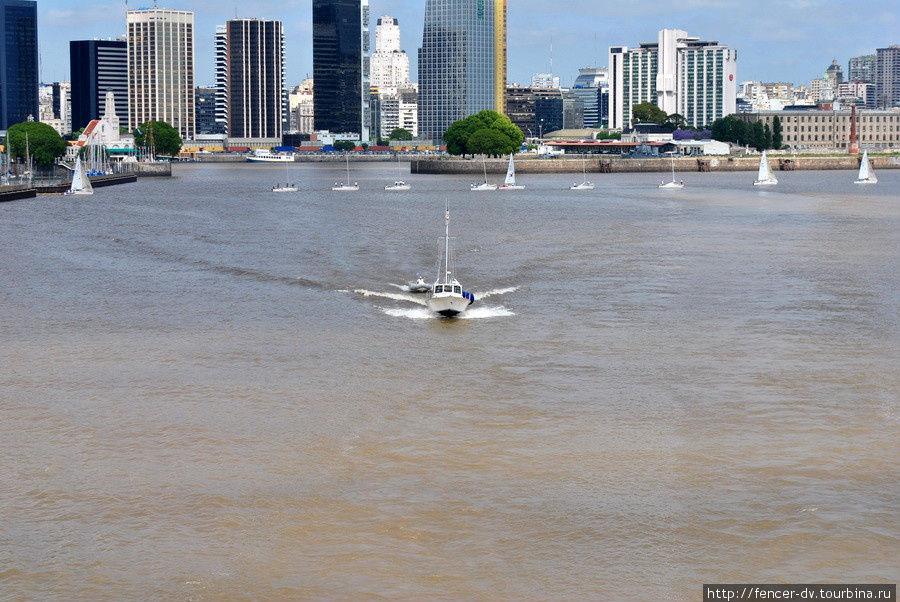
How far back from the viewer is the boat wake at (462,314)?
40.2 m

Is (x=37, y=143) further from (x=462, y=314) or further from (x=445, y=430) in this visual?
(x=445, y=430)

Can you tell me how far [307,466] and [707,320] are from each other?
62.9ft

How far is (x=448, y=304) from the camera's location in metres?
39.9

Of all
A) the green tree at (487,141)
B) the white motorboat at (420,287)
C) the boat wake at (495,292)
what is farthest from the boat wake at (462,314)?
the green tree at (487,141)

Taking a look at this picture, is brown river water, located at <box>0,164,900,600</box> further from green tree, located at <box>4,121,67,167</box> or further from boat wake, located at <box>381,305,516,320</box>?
green tree, located at <box>4,121,67,167</box>

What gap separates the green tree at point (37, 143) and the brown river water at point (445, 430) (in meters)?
120

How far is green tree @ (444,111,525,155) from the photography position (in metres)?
191

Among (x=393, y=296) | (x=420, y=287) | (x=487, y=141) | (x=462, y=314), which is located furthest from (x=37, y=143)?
(x=462, y=314)

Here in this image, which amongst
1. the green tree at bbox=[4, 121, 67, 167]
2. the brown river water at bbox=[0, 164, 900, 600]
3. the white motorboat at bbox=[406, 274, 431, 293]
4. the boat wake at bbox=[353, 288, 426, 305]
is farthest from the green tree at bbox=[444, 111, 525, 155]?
the boat wake at bbox=[353, 288, 426, 305]

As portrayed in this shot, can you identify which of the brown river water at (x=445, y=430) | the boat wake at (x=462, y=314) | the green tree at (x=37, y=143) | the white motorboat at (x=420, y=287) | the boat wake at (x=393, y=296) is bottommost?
the brown river water at (x=445, y=430)

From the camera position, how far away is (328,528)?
20.4 m

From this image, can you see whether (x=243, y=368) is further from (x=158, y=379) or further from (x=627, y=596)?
(x=627, y=596)

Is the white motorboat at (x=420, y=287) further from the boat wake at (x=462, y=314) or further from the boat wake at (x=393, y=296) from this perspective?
the boat wake at (x=462, y=314)

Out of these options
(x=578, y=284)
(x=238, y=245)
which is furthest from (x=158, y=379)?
(x=238, y=245)
